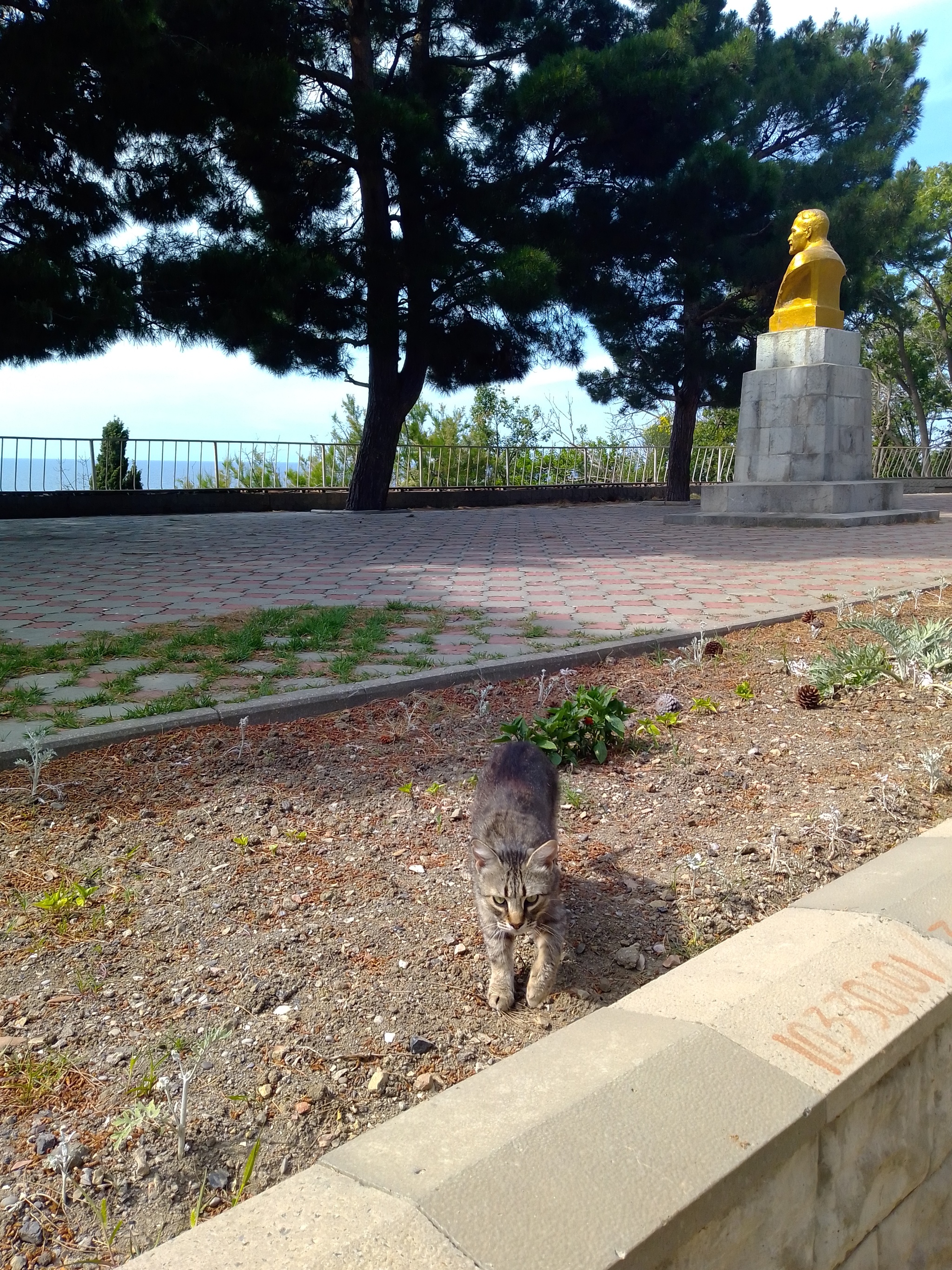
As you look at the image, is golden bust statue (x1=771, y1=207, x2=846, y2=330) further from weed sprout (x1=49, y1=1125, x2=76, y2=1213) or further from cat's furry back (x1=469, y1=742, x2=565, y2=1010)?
weed sprout (x1=49, y1=1125, x2=76, y2=1213)

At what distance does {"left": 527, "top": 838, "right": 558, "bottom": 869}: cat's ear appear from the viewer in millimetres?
2107

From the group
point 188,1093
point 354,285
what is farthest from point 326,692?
point 354,285

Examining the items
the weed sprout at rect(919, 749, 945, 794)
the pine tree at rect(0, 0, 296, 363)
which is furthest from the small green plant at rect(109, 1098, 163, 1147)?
the pine tree at rect(0, 0, 296, 363)

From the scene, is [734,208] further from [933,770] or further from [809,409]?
[933,770]

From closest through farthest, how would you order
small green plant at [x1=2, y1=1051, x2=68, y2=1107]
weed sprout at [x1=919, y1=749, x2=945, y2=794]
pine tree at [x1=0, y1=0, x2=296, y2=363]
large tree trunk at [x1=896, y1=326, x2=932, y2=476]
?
small green plant at [x1=2, y1=1051, x2=68, y2=1107] < weed sprout at [x1=919, y1=749, x2=945, y2=794] < pine tree at [x1=0, y1=0, x2=296, y2=363] < large tree trunk at [x1=896, y1=326, x2=932, y2=476]

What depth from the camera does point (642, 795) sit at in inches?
124

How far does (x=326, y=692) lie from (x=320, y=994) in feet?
6.50

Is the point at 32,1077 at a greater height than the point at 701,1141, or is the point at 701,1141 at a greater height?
the point at 701,1141

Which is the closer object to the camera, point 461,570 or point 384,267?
point 461,570

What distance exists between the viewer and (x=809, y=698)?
3.91m

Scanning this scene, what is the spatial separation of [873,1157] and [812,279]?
1515cm

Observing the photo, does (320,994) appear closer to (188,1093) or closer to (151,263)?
(188,1093)

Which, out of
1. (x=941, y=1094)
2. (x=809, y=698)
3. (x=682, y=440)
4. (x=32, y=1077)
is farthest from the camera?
(x=682, y=440)

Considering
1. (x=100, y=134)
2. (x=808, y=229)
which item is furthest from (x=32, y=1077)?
(x=808, y=229)
